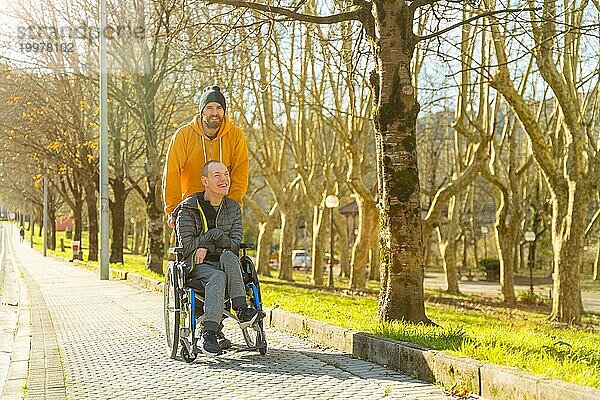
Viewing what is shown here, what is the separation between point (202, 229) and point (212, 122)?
1083mm

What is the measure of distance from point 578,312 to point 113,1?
701 inches

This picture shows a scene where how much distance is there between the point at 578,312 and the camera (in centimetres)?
1962

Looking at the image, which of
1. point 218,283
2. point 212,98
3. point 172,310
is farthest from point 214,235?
point 212,98

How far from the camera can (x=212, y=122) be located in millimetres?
7852

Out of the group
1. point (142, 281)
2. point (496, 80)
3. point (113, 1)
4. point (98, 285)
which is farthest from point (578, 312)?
point (113, 1)

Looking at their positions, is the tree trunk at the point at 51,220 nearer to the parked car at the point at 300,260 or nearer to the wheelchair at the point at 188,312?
the parked car at the point at 300,260

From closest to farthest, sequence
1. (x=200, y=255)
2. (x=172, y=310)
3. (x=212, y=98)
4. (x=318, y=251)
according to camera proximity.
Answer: (x=200, y=255)
(x=172, y=310)
(x=212, y=98)
(x=318, y=251)

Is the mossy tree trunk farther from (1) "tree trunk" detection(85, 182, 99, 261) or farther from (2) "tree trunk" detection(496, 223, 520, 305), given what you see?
(1) "tree trunk" detection(85, 182, 99, 261)

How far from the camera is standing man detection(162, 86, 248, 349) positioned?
7.85m

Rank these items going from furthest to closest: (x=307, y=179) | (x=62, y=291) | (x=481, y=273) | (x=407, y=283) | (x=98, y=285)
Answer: (x=481, y=273), (x=307, y=179), (x=98, y=285), (x=62, y=291), (x=407, y=283)

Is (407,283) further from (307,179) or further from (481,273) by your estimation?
(481,273)

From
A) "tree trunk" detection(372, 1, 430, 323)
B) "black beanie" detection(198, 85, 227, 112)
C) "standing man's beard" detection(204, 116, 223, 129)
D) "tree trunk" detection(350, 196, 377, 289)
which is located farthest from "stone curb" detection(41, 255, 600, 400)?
"tree trunk" detection(350, 196, 377, 289)

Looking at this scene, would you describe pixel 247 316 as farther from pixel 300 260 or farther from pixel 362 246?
pixel 300 260

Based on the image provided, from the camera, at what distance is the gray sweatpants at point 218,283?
7.04 meters
